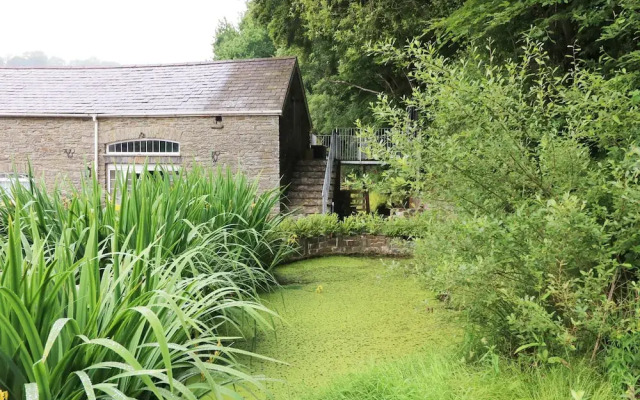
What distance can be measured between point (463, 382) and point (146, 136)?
11.1 meters

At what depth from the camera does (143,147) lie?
40.0ft

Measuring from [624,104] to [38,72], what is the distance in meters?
15.9

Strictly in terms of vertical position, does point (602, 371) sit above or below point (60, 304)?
below

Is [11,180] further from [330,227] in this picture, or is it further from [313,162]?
[313,162]

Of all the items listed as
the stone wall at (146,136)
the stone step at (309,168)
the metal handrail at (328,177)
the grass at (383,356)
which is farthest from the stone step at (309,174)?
the grass at (383,356)

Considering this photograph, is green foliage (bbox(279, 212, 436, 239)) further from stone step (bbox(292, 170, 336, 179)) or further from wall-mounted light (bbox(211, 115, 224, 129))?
stone step (bbox(292, 170, 336, 179))

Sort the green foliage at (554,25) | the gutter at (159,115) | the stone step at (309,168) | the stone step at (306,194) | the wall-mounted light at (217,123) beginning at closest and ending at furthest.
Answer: the green foliage at (554,25), the gutter at (159,115), the wall-mounted light at (217,123), the stone step at (306,194), the stone step at (309,168)

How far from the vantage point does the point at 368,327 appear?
367 centimetres

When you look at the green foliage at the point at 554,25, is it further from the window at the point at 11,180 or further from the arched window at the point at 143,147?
the arched window at the point at 143,147

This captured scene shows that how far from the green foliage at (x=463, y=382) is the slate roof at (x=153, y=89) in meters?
9.13

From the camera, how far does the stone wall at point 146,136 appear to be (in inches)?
451

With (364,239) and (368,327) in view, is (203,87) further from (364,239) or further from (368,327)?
(368,327)

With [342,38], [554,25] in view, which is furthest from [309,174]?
[554,25]

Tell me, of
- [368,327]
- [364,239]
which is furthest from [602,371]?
[364,239]
